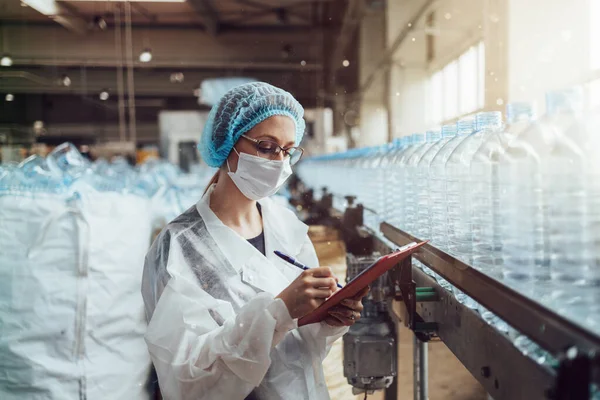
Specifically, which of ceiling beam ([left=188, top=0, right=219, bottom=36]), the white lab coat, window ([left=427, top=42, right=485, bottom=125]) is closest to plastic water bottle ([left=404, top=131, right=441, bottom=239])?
the white lab coat

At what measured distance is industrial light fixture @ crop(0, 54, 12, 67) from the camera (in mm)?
3700

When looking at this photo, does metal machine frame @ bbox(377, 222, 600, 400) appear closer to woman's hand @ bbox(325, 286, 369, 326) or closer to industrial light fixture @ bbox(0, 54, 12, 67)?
woman's hand @ bbox(325, 286, 369, 326)

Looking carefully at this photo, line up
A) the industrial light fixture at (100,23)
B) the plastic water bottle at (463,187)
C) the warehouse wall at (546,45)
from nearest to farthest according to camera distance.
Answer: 1. the plastic water bottle at (463,187)
2. the warehouse wall at (546,45)
3. the industrial light fixture at (100,23)

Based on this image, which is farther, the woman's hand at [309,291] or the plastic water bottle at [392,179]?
the plastic water bottle at [392,179]

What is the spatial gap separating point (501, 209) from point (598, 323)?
1.28 ft

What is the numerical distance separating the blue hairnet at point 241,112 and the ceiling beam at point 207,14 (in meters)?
2.32

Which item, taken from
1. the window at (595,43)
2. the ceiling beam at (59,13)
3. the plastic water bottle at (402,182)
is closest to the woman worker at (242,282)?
the plastic water bottle at (402,182)

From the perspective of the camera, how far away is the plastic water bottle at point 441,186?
1244 millimetres

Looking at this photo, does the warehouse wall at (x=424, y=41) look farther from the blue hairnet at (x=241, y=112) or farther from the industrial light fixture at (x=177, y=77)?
the industrial light fixture at (x=177, y=77)

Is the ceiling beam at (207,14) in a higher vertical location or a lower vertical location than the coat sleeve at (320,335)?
higher

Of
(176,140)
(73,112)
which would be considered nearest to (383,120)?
(176,140)

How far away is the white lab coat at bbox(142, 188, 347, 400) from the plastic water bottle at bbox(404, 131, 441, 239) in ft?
1.16

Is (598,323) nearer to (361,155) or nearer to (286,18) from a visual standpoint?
(361,155)

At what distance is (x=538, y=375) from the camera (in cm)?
65
